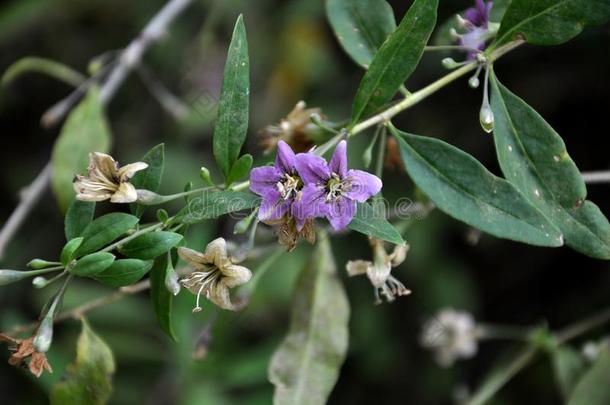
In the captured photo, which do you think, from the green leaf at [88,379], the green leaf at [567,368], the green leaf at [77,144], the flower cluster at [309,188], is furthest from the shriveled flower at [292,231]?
the green leaf at [567,368]

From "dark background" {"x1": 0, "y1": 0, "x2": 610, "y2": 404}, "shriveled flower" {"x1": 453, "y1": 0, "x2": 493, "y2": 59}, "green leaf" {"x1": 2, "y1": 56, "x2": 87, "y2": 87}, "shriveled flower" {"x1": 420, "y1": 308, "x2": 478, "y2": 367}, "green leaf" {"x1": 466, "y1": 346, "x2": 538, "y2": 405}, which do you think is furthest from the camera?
"dark background" {"x1": 0, "y1": 0, "x2": 610, "y2": 404}

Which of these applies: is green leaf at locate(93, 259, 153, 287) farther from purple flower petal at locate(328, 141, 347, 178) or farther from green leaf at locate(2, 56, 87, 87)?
green leaf at locate(2, 56, 87, 87)

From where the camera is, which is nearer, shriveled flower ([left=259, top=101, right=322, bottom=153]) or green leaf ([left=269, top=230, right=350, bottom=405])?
shriveled flower ([left=259, top=101, right=322, bottom=153])

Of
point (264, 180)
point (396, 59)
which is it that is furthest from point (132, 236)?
point (396, 59)

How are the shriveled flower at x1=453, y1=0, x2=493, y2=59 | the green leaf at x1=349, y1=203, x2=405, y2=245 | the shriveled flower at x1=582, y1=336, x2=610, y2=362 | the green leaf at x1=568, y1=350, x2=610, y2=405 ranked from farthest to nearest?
1. the shriveled flower at x1=582, y1=336, x2=610, y2=362
2. the green leaf at x1=568, y1=350, x2=610, y2=405
3. the shriveled flower at x1=453, y1=0, x2=493, y2=59
4. the green leaf at x1=349, y1=203, x2=405, y2=245

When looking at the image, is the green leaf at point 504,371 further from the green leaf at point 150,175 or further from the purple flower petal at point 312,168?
the green leaf at point 150,175

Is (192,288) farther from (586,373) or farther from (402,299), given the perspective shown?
(402,299)

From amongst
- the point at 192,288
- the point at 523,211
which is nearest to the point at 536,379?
the point at 523,211

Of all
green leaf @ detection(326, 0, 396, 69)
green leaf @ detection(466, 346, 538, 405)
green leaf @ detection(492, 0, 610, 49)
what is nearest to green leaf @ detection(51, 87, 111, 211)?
green leaf @ detection(326, 0, 396, 69)

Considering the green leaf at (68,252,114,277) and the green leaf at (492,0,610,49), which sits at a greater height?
the green leaf at (492,0,610,49)
